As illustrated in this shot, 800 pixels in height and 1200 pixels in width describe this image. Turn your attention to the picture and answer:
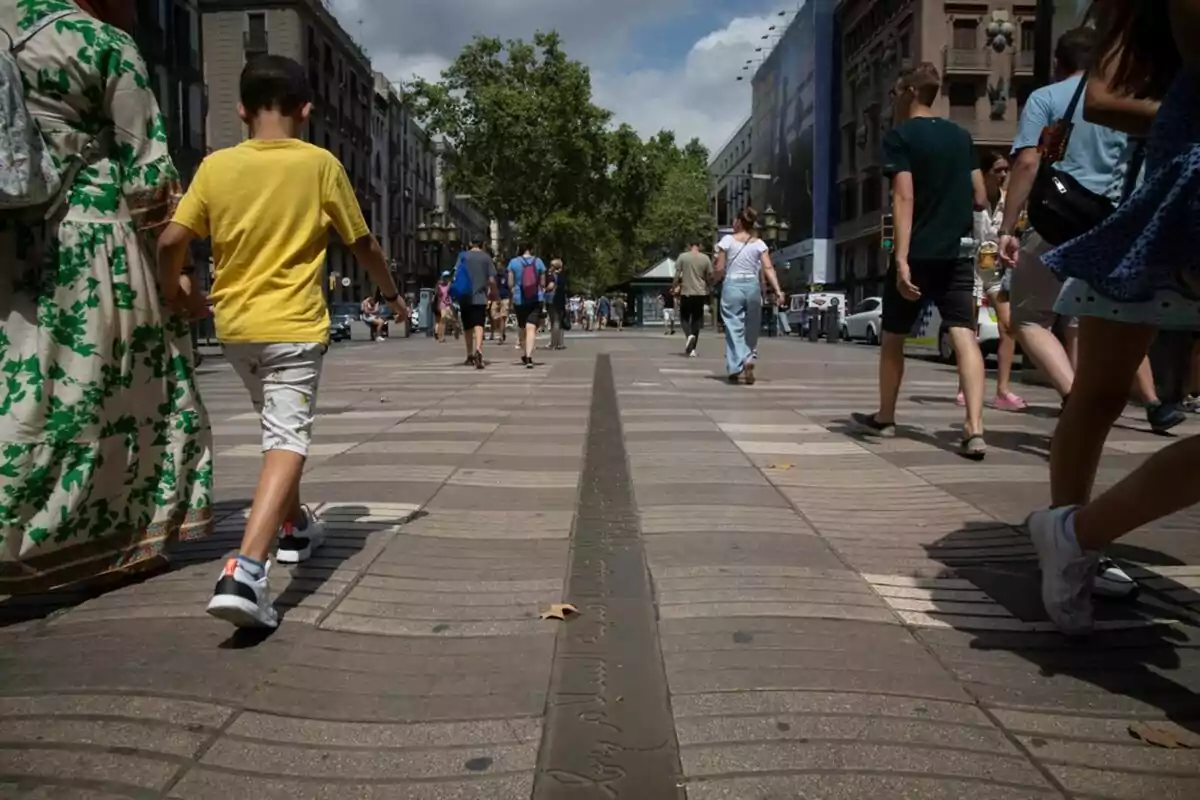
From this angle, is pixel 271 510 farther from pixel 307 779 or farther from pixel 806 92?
pixel 806 92

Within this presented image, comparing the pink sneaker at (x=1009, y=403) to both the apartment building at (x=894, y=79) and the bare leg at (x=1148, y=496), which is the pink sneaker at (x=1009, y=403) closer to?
the bare leg at (x=1148, y=496)

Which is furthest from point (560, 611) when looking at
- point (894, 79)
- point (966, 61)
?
point (894, 79)

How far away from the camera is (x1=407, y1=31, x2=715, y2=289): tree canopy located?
185ft

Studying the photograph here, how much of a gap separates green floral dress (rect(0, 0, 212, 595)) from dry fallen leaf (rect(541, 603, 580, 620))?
4.38ft

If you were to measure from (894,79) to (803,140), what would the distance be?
41.8 ft

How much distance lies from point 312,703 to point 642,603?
43.7 inches

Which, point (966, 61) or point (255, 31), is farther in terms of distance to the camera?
point (255, 31)

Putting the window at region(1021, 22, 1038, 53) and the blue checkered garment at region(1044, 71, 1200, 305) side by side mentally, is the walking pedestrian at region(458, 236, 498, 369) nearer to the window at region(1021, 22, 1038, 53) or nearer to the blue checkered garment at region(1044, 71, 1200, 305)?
the blue checkered garment at region(1044, 71, 1200, 305)

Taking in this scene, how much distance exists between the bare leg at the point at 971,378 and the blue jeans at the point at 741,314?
15.3 ft

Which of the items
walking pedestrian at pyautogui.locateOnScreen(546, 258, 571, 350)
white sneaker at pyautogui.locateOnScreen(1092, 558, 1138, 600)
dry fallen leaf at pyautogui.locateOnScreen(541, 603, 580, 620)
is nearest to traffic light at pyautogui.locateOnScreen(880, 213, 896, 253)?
white sneaker at pyautogui.locateOnScreen(1092, 558, 1138, 600)

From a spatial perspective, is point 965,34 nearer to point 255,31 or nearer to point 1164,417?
point 255,31

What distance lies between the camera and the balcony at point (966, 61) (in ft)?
164

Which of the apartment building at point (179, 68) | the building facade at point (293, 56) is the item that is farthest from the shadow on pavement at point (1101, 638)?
the building facade at point (293, 56)

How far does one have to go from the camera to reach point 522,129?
55844 millimetres
